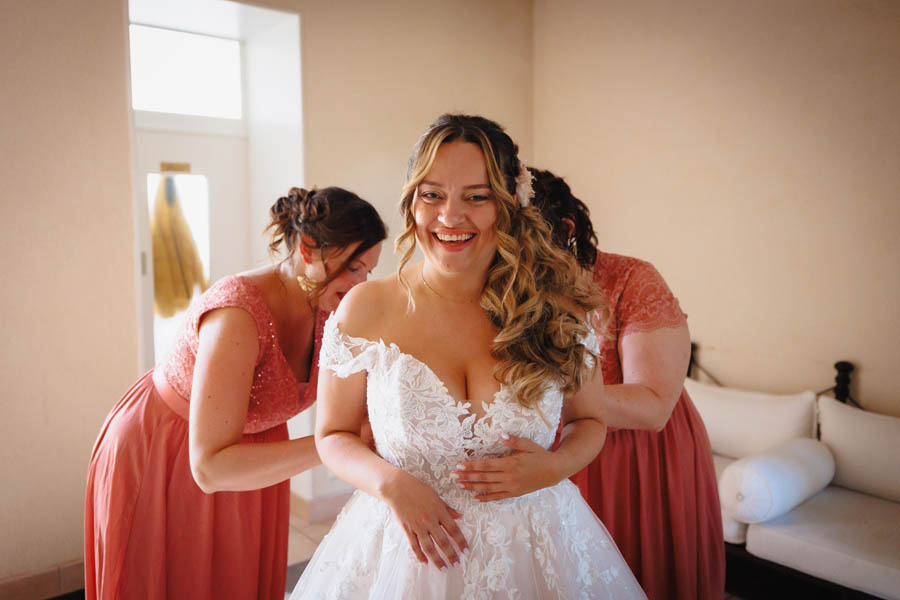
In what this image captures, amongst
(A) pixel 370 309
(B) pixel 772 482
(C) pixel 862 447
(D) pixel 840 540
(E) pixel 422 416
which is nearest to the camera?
(E) pixel 422 416

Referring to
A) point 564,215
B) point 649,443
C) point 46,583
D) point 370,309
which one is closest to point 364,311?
point 370,309

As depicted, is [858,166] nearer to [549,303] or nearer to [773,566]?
[773,566]

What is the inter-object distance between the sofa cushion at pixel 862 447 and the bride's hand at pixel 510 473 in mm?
2516

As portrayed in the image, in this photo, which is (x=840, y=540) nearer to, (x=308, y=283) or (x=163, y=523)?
(x=308, y=283)

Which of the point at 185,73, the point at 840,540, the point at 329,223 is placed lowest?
the point at 840,540

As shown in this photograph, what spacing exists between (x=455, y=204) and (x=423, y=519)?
2.10 ft

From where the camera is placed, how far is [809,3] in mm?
3533

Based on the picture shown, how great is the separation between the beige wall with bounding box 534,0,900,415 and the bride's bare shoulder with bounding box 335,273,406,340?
2.87m

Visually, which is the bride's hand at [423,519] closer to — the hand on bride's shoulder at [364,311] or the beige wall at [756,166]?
the hand on bride's shoulder at [364,311]

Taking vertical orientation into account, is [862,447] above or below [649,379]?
below

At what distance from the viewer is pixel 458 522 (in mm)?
1426

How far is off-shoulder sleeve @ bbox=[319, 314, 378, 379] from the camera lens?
56.2 inches

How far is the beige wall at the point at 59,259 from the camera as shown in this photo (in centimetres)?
301

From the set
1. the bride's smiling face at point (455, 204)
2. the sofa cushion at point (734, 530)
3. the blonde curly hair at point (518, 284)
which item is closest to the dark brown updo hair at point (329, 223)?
the blonde curly hair at point (518, 284)
